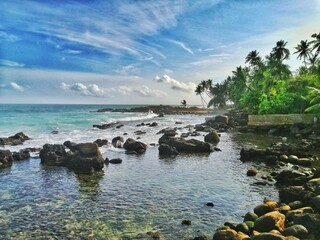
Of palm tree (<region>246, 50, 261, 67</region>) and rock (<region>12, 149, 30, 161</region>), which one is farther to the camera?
palm tree (<region>246, 50, 261, 67</region>)

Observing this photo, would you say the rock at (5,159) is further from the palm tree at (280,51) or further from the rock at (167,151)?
the palm tree at (280,51)

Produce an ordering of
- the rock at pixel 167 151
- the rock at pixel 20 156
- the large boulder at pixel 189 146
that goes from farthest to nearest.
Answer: the large boulder at pixel 189 146 < the rock at pixel 167 151 < the rock at pixel 20 156

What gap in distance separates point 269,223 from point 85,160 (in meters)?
14.5

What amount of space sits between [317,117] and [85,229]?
38094 mm

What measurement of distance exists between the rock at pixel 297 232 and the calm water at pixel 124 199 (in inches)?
102

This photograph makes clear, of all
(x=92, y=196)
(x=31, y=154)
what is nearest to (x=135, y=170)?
(x=92, y=196)

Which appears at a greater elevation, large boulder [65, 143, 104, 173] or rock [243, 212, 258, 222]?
large boulder [65, 143, 104, 173]

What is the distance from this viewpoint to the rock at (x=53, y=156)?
78.8 feet

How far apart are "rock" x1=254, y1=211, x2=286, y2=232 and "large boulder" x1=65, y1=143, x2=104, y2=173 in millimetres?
13172

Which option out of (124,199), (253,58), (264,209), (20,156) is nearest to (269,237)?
(264,209)

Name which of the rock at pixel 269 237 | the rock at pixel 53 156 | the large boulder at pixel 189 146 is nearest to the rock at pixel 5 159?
the rock at pixel 53 156

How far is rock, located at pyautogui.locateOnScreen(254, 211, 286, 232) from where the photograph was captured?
11062mm

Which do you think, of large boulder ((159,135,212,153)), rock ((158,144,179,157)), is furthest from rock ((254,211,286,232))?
large boulder ((159,135,212,153))

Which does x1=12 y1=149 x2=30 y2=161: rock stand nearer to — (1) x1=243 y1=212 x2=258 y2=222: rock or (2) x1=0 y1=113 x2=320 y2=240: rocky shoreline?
(2) x1=0 y1=113 x2=320 y2=240: rocky shoreline
